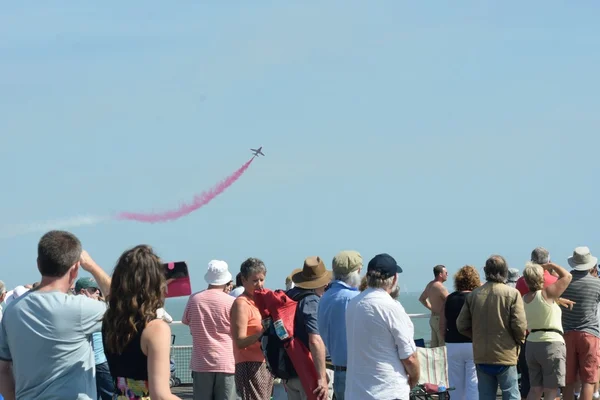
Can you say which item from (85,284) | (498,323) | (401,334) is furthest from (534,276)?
(85,284)

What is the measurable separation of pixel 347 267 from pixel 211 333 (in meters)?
1.92

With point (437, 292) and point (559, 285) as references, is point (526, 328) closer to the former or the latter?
point (559, 285)

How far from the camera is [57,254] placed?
3.94 metres

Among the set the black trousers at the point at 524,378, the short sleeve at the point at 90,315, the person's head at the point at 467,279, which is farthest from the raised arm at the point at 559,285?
the short sleeve at the point at 90,315

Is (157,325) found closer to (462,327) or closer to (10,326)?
(10,326)

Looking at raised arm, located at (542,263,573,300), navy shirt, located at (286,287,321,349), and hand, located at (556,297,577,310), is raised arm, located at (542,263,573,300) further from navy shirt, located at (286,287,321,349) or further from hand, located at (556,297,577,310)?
navy shirt, located at (286,287,321,349)

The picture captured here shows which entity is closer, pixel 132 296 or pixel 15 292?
pixel 132 296

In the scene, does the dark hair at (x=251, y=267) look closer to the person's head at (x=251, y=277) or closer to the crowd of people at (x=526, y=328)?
the person's head at (x=251, y=277)

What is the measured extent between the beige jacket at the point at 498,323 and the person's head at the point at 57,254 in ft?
15.7

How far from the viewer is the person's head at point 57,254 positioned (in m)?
3.94

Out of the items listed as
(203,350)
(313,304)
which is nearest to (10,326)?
(313,304)

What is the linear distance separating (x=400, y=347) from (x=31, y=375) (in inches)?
90.1

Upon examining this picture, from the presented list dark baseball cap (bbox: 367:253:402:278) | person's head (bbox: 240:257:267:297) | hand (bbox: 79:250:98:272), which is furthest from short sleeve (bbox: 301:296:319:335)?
hand (bbox: 79:250:98:272)

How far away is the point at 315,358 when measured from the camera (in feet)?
20.4
